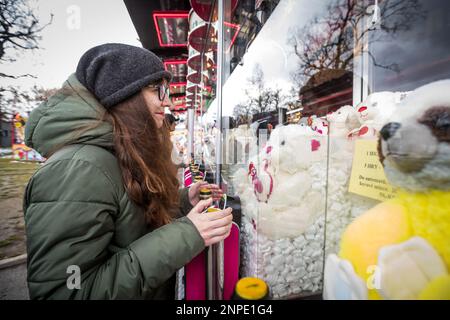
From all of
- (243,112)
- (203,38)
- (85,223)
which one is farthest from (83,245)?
(203,38)

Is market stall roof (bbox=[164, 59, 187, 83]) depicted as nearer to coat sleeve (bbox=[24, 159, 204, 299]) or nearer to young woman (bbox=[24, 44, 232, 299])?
young woman (bbox=[24, 44, 232, 299])

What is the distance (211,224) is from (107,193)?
13.7 inches

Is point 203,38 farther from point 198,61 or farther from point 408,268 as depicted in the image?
point 408,268

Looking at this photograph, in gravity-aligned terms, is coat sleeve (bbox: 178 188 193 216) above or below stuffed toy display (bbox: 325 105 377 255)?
below

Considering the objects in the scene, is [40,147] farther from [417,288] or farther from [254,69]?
[254,69]

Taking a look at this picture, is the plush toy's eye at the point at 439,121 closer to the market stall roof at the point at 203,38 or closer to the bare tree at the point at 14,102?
the bare tree at the point at 14,102

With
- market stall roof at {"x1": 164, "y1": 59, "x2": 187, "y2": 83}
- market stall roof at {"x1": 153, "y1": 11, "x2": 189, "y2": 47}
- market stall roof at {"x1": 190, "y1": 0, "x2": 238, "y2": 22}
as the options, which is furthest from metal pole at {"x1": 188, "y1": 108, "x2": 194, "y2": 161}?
market stall roof at {"x1": 190, "y1": 0, "x2": 238, "y2": 22}

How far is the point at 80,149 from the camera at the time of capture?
2.27 ft

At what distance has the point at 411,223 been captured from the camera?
423 mm

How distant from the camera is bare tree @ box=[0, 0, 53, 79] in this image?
120 cm

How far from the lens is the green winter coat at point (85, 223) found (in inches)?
23.2

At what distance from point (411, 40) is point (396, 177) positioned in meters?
0.64

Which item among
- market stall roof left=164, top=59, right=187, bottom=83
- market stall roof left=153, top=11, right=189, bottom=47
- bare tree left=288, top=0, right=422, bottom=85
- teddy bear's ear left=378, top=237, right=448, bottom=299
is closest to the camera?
teddy bear's ear left=378, top=237, right=448, bottom=299

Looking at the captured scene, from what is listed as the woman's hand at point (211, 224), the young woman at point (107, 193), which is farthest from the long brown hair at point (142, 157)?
the woman's hand at point (211, 224)
